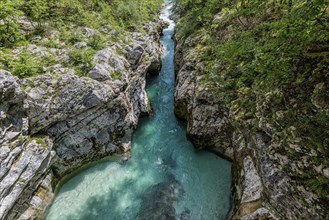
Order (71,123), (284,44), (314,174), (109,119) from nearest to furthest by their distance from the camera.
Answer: (314,174) < (284,44) < (71,123) < (109,119)

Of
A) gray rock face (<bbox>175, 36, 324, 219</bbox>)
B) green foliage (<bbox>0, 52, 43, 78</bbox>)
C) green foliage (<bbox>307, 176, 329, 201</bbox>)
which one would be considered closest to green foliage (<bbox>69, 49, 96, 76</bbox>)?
green foliage (<bbox>0, 52, 43, 78</bbox>)

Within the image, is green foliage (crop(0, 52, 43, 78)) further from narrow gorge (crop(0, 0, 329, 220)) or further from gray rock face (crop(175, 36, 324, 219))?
gray rock face (crop(175, 36, 324, 219))

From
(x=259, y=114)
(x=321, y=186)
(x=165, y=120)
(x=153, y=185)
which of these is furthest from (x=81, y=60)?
(x=321, y=186)

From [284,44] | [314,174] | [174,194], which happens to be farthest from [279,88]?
[174,194]

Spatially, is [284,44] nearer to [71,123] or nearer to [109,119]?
[109,119]

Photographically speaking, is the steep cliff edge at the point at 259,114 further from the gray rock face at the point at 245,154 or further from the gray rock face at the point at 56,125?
the gray rock face at the point at 56,125

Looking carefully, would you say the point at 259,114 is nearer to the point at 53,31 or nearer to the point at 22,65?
the point at 22,65
